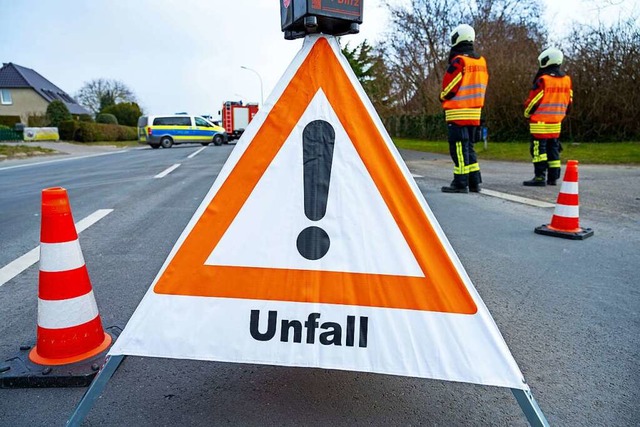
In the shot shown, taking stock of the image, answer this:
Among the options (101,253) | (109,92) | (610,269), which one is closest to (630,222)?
(610,269)

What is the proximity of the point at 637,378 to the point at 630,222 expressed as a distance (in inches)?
165

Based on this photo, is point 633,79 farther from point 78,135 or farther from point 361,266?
point 78,135

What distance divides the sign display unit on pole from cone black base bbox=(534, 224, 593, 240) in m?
3.85

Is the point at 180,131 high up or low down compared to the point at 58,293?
up

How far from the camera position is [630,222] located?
5809 mm

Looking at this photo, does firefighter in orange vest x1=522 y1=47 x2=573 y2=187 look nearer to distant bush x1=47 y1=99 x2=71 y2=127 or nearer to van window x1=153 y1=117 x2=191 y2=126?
van window x1=153 y1=117 x2=191 y2=126

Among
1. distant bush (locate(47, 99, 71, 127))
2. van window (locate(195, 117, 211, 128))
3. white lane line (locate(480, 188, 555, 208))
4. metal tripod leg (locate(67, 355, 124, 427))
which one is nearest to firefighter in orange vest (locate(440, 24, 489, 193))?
white lane line (locate(480, 188, 555, 208))

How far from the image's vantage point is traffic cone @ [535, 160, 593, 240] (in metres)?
5.05

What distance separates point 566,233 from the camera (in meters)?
5.09

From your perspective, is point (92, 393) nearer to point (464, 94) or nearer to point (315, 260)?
point (315, 260)

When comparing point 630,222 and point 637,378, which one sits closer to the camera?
point 637,378

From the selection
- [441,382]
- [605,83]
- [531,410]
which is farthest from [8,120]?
[531,410]

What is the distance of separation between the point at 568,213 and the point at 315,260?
425 centimetres

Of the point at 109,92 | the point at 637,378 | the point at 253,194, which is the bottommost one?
the point at 637,378
